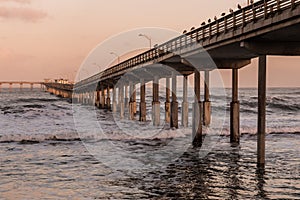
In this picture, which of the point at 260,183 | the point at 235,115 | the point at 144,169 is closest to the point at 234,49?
the point at 235,115

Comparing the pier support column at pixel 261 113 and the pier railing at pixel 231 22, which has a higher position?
the pier railing at pixel 231 22

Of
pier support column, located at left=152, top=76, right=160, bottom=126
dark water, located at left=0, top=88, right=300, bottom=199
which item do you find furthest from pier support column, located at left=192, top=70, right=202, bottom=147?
pier support column, located at left=152, top=76, right=160, bottom=126

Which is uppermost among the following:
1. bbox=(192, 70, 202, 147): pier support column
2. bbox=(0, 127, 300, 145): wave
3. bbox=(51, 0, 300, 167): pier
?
bbox=(51, 0, 300, 167): pier

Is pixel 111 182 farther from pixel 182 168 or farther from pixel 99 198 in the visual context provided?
pixel 182 168

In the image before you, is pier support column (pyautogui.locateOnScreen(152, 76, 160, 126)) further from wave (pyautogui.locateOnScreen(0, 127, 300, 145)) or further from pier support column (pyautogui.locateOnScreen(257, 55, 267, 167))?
pier support column (pyautogui.locateOnScreen(257, 55, 267, 167))

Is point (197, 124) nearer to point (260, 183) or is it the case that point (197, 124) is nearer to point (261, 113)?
point (261, 113)

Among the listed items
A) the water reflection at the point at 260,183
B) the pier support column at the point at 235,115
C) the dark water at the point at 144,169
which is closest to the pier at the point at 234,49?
the pier support column at the point at 235,115

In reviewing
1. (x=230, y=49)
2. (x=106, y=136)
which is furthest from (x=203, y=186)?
(x=106, y=136)

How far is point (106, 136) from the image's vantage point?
34094 mm

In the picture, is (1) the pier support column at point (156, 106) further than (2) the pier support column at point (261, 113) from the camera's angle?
Yes

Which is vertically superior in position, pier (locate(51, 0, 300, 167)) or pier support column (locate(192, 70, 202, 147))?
pier (locate(51, 0, 300, 167))

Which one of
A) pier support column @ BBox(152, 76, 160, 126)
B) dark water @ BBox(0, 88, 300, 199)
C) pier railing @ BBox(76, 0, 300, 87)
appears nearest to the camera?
dark water @ BBox(0, 88, 300, 199)

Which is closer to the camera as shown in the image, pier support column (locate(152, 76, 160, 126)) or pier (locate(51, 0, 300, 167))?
pier (locate(51, 0, 300, 167))

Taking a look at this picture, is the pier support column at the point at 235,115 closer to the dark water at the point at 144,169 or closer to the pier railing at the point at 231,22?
the dark water at the point at 144,169
